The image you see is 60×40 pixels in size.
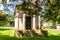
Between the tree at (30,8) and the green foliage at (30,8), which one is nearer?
the green foliage at (30,8)

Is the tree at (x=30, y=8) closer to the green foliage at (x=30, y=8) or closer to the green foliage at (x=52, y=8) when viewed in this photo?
the green foliage at (x=30, y=8)

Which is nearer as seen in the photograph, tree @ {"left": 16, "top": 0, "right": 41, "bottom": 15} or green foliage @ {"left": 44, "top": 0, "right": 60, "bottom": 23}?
green foliage @ {"left": 44, "top": 0, "right": 60, "bottom": 23}

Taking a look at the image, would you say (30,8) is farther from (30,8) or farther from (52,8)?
(52,8)

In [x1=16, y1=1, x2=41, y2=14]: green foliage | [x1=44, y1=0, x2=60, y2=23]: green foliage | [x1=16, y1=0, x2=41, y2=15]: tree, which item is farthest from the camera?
[x1=16, y1=0, x2=41, y2=15]: tree

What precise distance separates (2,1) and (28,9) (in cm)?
406

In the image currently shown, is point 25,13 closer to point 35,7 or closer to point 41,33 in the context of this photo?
point 35,7

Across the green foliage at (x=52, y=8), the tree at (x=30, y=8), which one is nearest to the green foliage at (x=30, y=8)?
the tree at (x=30, y=8)

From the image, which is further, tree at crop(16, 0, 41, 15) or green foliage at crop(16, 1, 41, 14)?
tree at crop(16, 0, 41, 15)

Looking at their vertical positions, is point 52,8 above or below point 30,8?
above

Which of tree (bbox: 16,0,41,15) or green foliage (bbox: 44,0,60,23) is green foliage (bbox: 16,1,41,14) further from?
green foliage (bbox: 44,0,60,23)

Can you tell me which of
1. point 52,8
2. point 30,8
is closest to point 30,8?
point 30,8

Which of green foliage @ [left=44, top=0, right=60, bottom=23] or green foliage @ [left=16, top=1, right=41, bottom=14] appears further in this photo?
green foliage @ [left=16, top=1, right=41, bottom=14]

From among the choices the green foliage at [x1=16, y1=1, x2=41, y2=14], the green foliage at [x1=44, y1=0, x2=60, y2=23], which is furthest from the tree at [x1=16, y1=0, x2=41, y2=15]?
the green foliage at [x1=44, y1=0, x2=60, y2=23]

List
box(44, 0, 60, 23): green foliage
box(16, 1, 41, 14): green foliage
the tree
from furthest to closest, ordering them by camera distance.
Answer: the tree
box(16, 1, 41, 14): green foliage
box(44, 0, 60, 23): green foliage
